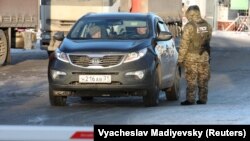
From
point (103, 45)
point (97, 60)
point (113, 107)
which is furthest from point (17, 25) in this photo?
point (97, 60)

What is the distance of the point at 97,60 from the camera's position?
10.4 m

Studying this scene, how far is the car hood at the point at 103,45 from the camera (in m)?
10.5

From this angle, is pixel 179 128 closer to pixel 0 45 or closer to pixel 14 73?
pixel 14 73

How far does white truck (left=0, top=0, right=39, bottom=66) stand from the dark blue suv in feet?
27.7

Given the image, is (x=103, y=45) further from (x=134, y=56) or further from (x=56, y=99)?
(x=56, y=99)

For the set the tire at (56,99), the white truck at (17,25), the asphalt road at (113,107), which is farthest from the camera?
the white truck at (17,25)

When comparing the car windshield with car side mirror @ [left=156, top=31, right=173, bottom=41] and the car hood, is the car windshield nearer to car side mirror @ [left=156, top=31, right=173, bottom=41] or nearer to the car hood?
car side mirror @ [left=156, top=31, right=173, bottom=41]

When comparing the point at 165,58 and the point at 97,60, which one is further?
the point at 165,58

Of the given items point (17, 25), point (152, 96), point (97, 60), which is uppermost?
point (97, 60)

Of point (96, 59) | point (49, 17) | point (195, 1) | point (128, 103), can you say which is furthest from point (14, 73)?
point (195, 1)

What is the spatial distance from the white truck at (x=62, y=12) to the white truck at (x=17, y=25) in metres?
0.90

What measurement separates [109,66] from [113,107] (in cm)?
101

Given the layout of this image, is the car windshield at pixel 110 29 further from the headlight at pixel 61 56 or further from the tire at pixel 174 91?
the tire at pixel 174 91

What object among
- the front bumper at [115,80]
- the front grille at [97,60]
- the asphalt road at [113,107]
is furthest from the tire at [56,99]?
the front grille at [97,60]
